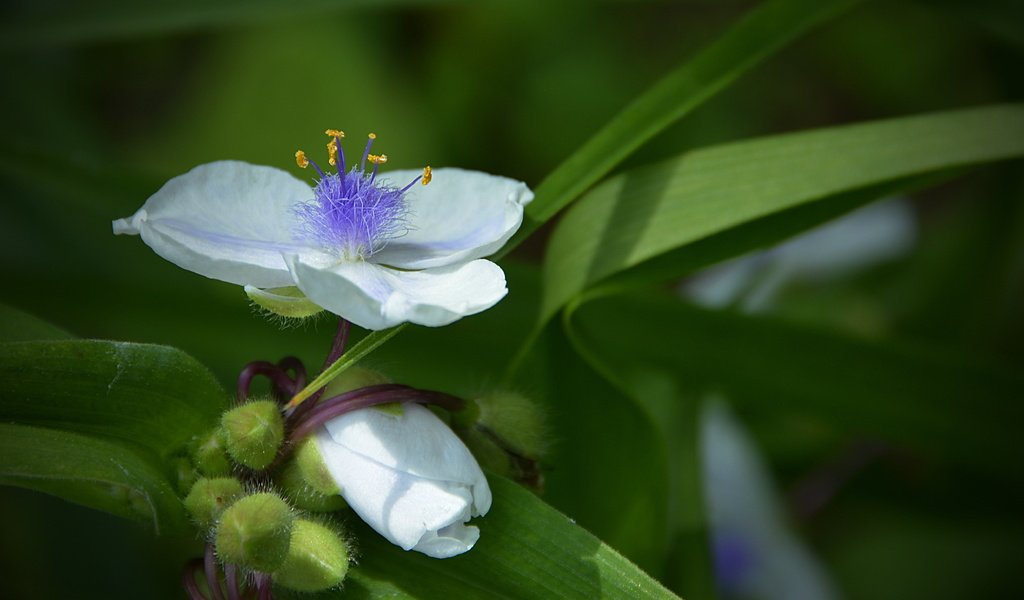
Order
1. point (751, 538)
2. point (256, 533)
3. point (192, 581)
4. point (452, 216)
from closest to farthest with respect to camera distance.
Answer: point (256, 533) → point (192, 581) → point (452, 216) → point (751, 538)

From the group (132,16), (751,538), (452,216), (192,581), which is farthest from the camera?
(751,538)

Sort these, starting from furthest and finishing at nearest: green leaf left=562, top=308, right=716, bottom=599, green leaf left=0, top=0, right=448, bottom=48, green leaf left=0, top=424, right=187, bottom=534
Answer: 1. green leaf left=0, top=0, right=448, bottom=48
2. green leaf left=562, top=308, right=716, bottom=599
3. green leaf left=0, top=424, right=187, bottom=534

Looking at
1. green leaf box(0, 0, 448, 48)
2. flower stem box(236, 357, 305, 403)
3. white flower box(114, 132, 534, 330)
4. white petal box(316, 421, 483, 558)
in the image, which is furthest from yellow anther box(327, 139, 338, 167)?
green leaf box(0, 0, 448, 48)

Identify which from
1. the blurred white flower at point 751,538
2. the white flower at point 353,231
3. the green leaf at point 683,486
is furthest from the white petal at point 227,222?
the blurred white flower at point 751,538

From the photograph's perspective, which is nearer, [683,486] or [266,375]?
[266,375]

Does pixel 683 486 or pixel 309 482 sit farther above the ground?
pixel 309 482

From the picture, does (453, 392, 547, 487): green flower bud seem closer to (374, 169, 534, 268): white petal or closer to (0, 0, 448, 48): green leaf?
(374, 169, 534, 268): white petal

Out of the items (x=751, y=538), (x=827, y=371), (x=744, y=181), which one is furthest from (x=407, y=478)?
(x=751, y=538)

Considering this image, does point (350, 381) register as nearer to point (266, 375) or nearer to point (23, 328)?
point (266, 375)
